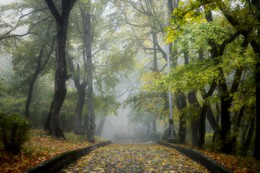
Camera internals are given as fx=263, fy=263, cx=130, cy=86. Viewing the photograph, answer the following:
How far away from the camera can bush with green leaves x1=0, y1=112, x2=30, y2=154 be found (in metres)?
7.71

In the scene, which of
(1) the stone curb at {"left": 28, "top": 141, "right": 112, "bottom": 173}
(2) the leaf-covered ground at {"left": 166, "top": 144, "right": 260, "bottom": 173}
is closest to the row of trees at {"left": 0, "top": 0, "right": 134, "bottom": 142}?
(1) the stone curb at {"left": 28, "top": 141, "right": 112, "bottom": 173}

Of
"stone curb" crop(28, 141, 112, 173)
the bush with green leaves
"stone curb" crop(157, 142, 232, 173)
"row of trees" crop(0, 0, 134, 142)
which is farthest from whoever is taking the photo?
"row of trees" crop(0, 0, 134, 142)

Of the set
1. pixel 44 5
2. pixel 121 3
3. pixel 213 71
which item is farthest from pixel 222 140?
pixel 44 5

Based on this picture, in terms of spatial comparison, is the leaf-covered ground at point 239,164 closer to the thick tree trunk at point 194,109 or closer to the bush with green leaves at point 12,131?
→ the thick tree trunk at point 194,109

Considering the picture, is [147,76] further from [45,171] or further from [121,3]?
[45,171]

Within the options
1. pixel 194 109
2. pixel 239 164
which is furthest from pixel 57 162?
pixel 194 109

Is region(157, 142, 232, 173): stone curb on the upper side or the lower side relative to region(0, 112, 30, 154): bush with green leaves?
lower

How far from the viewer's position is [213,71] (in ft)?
37.9

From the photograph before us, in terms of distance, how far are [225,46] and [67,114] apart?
21.5 meters

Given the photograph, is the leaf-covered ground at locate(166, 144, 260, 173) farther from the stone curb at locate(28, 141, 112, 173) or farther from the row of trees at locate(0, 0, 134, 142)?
the row of trees at locate(0, 0, 134, 142)

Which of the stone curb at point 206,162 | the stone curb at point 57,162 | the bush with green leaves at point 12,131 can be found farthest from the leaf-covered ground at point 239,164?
the bush with green leaves at point 12,131

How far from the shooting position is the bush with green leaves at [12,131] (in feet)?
25.3

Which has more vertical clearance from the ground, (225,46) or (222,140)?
(225,46)

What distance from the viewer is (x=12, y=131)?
26.1 ft
